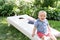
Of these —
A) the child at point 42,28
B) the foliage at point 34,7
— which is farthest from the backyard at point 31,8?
the child at point 42,28

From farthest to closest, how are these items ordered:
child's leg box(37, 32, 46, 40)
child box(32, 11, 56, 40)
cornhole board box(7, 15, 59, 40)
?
cornhole board box(7, 15, 59, 40), child box(32, 11, 56, 40), child's leg box(37, 32, 46, 40)

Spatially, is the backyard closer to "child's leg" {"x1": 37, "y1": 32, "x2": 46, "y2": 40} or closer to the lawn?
the lawn

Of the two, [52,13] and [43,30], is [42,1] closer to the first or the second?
[52,13]

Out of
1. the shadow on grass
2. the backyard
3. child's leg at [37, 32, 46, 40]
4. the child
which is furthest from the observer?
the backyard

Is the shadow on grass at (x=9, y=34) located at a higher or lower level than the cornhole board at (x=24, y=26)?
Answer: lower

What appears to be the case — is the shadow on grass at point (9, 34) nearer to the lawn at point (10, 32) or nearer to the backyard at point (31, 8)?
the lawn at point (10, 32)

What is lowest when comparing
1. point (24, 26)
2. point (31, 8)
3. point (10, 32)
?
point (10, 32)

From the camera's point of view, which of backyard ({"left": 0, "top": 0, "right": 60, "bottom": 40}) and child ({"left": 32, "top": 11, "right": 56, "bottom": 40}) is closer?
child ({"left": 32, "top": 11, "right": 56, "bottom": 40})

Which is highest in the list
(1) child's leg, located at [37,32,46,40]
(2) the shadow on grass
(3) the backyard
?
(1) child's leg, located at [37,32,46,40]

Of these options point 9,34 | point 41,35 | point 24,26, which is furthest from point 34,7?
point 41,35

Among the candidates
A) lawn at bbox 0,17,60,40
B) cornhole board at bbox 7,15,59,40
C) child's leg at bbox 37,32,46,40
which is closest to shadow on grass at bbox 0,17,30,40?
lawn at bbox 0,17,60,40

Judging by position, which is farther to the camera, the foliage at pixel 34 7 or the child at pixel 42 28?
the foliage at pixel 34 7

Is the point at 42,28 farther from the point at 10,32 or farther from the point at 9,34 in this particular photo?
the point at 10,32

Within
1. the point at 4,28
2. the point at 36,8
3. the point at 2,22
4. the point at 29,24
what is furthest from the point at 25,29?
the point at 36,8
